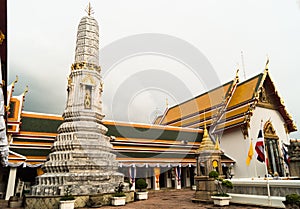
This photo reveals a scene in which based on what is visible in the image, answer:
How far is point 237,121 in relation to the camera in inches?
834

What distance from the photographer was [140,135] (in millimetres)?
21109

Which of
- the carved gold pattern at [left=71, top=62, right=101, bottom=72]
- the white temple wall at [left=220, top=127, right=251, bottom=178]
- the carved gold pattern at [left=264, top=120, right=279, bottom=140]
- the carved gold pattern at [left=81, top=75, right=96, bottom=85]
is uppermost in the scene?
the carved gold pattern at [left=71, top=62, right=101, bottom=72]

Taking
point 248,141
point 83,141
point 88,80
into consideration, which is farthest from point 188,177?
point 88,80

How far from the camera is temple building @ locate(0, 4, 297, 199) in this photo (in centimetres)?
1280

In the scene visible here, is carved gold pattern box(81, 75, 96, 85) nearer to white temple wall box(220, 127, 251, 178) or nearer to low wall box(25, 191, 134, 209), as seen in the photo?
low wall box(25, 191, 134, 209)

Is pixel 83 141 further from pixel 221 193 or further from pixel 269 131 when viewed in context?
pixel 269 131

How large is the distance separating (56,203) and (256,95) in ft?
61.0

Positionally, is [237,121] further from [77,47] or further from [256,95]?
[77,47]

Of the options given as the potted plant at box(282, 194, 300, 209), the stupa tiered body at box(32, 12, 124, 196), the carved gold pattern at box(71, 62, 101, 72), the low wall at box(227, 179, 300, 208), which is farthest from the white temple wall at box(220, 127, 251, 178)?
the carved gold pattern at box(71, 62, 101, 72)

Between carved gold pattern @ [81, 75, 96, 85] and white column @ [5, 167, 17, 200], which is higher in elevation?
carved gold pattern @ [81, 75, 96, 85]

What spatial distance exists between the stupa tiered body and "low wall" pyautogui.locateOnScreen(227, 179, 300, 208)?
18.5 feet

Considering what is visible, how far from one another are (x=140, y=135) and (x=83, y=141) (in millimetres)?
9683

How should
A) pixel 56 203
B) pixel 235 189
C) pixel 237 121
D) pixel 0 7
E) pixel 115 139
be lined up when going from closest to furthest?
1. pixel 0 7
2. pixel 56 203
3. pixel 235 189
4. pixel 115 139
5. pixel 237 121

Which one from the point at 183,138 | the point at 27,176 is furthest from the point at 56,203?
the point at 183,138
